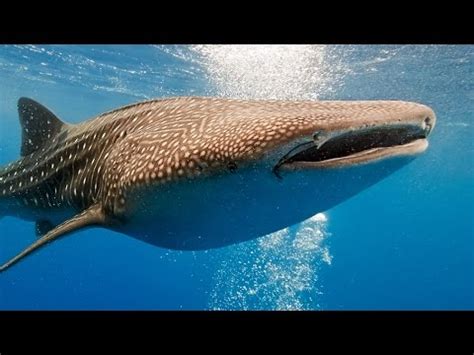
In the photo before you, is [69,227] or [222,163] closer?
[222,163]

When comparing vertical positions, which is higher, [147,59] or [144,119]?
[147,59]

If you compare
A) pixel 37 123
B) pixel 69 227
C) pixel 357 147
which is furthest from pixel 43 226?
pixel 357 147

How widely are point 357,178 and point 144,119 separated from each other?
228cm

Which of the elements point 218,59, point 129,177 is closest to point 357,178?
point 129,177

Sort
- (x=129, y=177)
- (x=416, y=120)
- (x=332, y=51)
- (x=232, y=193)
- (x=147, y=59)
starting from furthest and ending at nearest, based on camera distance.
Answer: (x=147, y=59), (x=332, y=51), (x=129, y=177), (x=232, y=193), (x=416, y=120)

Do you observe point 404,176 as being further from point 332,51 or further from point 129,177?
point 129,177

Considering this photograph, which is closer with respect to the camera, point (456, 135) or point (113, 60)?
point (113, 60)

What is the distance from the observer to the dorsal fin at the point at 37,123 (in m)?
5.28

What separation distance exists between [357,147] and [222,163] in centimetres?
76

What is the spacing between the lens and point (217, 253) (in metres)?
24.9

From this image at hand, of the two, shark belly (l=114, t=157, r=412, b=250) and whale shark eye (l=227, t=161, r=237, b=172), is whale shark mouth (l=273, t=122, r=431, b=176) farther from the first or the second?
whale shark eye (l=227, t=161, r=237, b=172)

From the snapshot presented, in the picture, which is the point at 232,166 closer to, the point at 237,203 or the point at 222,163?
the point at 222,163

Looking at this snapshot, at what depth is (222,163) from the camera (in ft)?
8.43
